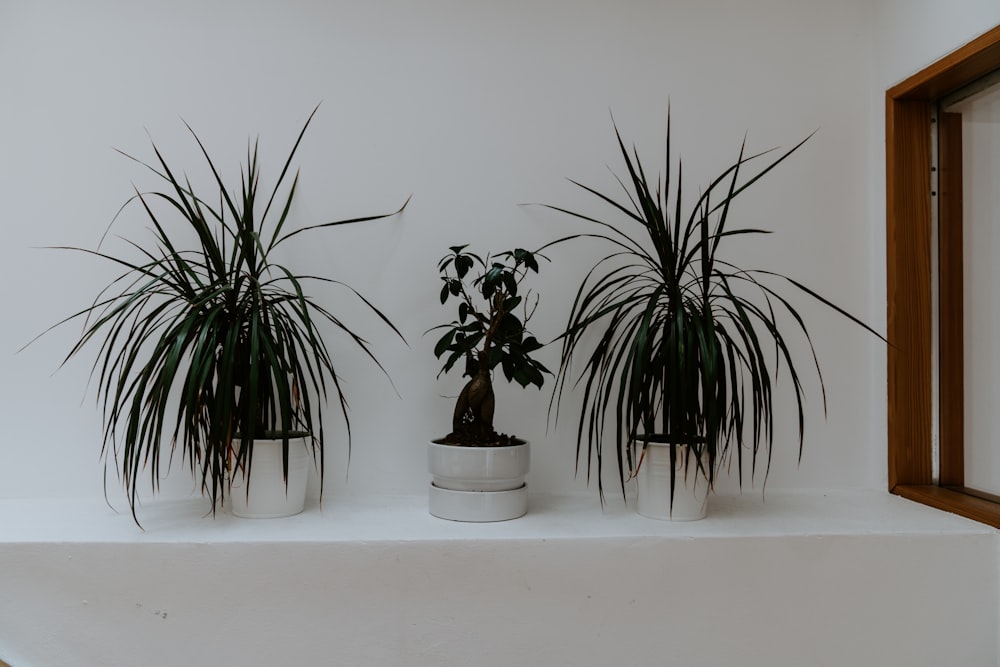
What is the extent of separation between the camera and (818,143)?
7.72 ft

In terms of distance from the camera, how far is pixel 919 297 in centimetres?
225

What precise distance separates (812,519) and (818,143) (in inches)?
46.3

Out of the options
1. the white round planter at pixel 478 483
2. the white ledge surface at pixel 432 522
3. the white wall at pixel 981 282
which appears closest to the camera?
the white ledge surface at pixel 432 522

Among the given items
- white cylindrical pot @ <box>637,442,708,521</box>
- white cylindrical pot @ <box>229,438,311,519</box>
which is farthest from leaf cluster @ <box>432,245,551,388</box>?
white cylindrical pot @ <box>229,438,311,519</box>

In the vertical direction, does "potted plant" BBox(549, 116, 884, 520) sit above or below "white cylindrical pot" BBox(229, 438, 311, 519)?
above

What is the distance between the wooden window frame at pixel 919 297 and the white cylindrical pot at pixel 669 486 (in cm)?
75


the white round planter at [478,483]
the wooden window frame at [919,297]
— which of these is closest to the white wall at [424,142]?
the wooden window frame at [919,297]

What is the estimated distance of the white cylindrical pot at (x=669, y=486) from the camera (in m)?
1.94

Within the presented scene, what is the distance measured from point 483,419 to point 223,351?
0.70m

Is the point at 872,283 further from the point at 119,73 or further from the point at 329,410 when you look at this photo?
the point at 119,73

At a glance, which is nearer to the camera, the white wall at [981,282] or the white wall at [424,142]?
the white wall at [981,282]

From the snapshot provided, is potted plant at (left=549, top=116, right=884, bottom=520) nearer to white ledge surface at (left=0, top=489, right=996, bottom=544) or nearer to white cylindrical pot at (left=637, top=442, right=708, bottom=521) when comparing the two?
white cylindrical pot at (left=637, top=442, right=708, bottom=521)

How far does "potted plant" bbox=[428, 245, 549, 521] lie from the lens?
194 centimetres

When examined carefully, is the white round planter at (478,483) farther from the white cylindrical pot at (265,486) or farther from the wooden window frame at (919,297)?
the wooden window frame at (919,297)
